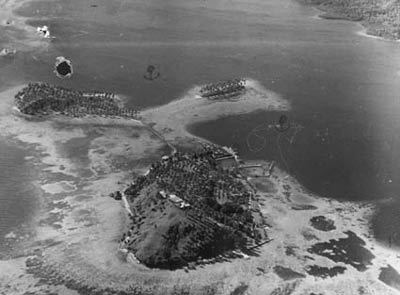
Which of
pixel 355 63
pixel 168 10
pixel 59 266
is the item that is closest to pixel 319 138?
pixel 355 63

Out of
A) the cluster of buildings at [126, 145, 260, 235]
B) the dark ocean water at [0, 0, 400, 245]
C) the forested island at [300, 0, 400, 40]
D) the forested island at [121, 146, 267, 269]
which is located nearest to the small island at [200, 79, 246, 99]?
the dark ocean water at [0, 0, 400, 245]

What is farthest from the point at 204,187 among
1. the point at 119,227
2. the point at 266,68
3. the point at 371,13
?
the point at 371,13

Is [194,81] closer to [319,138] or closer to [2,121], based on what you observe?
[319,138]

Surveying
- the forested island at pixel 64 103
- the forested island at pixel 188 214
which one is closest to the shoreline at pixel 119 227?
the forested island at pixel 188 214

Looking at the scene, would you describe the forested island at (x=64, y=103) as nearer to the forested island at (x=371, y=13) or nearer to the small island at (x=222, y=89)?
the small island at (x=222, y=89)

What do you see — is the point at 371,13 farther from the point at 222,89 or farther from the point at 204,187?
the point at 204,187

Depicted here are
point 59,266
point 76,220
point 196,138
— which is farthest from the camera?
point 196,138
